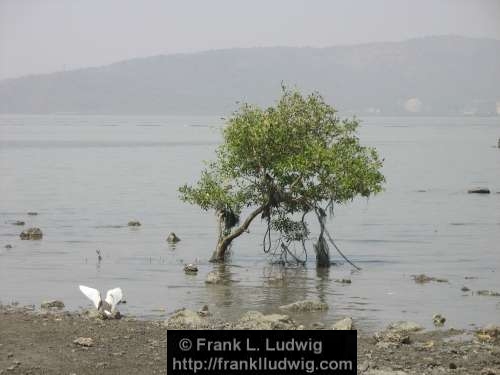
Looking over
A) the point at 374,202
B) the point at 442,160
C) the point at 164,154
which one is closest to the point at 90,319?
the point at 374,202

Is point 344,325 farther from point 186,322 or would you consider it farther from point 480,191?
point 480,191

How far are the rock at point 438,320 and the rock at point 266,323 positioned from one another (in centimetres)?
536

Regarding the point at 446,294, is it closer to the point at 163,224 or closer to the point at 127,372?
the point at 127,372

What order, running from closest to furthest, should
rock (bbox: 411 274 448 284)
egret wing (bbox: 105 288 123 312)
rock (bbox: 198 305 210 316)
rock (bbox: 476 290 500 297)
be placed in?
1. egret wing (bbox: 105 288 123 312)
2. rock (bbox: 198 305 210 316)
3. rock (bbox: 476 290 500 297)
4. rock (bbox: 411 274 448 284)

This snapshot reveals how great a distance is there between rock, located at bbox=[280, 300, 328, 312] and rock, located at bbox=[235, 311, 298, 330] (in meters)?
4.00

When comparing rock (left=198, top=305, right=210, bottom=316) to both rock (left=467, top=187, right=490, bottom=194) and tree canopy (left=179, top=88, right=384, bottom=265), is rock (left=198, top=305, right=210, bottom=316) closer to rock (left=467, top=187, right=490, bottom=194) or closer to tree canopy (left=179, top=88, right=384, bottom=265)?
tree canopy (left=179, top=88, right=384, bottom=265)

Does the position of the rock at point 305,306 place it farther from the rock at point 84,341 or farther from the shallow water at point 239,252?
the rock at point 84,341

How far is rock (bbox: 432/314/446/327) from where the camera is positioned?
2986cm

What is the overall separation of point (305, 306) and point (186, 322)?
589 centimetres

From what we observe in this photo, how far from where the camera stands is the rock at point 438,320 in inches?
1176

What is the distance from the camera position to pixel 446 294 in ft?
119

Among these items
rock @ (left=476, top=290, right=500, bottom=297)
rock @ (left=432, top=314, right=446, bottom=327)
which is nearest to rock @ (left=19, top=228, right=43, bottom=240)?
rock @ (left=476, top=290, right=500, bottom=297)

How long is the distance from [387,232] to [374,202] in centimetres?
2067

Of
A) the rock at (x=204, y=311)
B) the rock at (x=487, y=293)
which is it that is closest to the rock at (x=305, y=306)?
the rock at (x=204, y=311)
